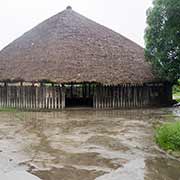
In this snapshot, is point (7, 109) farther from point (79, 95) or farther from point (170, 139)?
point (170, 139)

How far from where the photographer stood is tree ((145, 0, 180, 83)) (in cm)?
1839

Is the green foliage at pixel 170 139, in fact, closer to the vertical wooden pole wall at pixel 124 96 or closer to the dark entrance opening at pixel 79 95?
the vertical wooden pole wall at pixel 124 96

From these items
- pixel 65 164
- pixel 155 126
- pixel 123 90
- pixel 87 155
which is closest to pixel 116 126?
pixel 155 126

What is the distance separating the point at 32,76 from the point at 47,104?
1.94 meters

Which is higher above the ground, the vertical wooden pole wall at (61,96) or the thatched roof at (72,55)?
the thatched roof at (72,55)

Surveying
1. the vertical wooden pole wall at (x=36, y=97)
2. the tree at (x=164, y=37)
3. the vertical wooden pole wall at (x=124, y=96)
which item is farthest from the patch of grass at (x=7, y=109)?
the tree at (x=164, y=37)

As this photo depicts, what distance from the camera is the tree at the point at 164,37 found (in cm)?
1839

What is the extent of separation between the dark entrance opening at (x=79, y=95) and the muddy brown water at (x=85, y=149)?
8.08 meters

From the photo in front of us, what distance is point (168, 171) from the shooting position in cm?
819

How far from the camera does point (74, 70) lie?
21.1 meters

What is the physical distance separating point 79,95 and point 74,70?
604 cm

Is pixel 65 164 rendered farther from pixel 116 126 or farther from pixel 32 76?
pixel 32 76

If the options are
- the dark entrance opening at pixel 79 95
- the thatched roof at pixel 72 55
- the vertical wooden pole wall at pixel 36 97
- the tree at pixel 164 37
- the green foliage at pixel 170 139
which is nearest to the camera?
the green foliage at pixel 170 139

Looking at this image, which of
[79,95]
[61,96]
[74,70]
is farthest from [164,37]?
[79,95]
